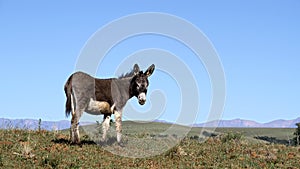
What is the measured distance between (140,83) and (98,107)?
7.68 feet

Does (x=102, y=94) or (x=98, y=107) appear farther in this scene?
(x=102, y=94)

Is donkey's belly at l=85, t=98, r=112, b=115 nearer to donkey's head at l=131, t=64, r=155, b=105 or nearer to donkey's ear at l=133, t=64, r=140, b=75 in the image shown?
donkey's head at l=131, t=64, r=155, b=105

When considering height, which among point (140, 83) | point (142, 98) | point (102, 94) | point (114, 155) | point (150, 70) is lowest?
point (114, 155)

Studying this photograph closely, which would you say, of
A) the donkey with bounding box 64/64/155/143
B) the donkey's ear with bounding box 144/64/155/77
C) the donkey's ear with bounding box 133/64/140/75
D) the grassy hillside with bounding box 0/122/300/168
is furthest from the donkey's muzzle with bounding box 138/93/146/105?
the grassy hillside with bounding box 0/122/300/168

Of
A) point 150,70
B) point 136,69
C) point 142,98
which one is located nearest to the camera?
point 142,98

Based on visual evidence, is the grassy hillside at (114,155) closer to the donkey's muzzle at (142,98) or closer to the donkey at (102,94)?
the donkey at (102,94)

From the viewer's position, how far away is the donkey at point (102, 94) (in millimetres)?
19094

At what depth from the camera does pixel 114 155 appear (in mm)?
18188

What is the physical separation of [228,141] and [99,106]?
8955mm

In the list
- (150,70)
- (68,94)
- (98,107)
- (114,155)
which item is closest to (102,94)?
(98,107)

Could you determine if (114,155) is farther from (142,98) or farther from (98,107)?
(142,98)

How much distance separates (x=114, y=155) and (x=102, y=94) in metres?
3.07

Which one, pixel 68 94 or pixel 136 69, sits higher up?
pixel 136 69

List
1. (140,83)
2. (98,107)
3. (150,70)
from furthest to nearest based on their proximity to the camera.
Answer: (150,70), (140,83), (98,107)
